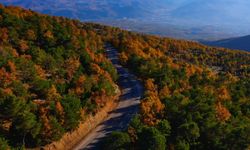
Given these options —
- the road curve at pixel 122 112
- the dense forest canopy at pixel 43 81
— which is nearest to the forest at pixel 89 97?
the dense forest canopy at pixel 43 81

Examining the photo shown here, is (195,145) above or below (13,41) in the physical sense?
below

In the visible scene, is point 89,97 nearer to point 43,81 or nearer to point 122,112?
point 122,112

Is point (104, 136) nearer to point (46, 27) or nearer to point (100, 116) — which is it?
point (100, 116)

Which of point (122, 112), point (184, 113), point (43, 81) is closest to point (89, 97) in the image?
point (122, 112)

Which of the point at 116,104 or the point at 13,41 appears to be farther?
the point at 13,41

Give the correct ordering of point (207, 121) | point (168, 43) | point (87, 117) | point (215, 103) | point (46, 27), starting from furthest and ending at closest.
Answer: point (168, 43) → point (46, 27) → point (215, 103) → point (87, 117) → point (207, 121)

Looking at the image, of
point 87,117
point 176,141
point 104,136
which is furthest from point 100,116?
point 176,141
